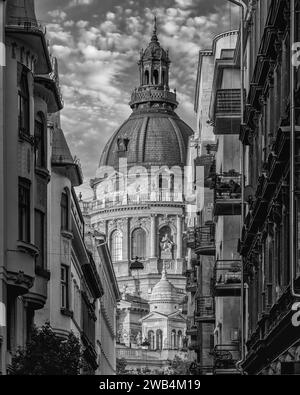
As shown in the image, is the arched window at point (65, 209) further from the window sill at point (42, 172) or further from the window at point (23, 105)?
the window at point (23, 105)

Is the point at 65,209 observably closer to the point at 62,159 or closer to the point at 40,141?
the point at 62,159

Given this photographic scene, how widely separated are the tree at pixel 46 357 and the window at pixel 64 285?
52.3 ft

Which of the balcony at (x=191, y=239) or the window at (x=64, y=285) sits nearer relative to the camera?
the window at (x=64, y=285)

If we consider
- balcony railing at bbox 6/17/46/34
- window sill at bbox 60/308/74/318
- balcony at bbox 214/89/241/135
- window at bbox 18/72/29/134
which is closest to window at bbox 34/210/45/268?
window at bbox 18/72/29/134

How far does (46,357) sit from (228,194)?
17776 mm

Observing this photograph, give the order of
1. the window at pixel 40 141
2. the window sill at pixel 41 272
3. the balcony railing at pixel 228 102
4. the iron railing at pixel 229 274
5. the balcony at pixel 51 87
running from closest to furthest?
the window sill at pixel 41 272
the window at pixel 40 141
the balcony at pixel 51 87
the balcony railing at pixel 228 102
the iron railing at pixel 229 274

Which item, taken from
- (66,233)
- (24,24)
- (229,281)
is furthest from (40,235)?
(229,281)

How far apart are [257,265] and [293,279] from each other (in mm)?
12617

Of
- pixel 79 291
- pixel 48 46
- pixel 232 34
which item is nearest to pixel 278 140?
pixel 48 46

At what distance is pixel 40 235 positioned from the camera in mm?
37031

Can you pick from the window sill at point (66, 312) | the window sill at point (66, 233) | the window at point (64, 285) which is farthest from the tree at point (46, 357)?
the window at point (64, 285)

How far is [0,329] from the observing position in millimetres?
29844

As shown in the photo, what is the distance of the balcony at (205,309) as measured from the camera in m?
65.6

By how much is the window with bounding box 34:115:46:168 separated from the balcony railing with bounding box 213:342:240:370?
15.5 metres
